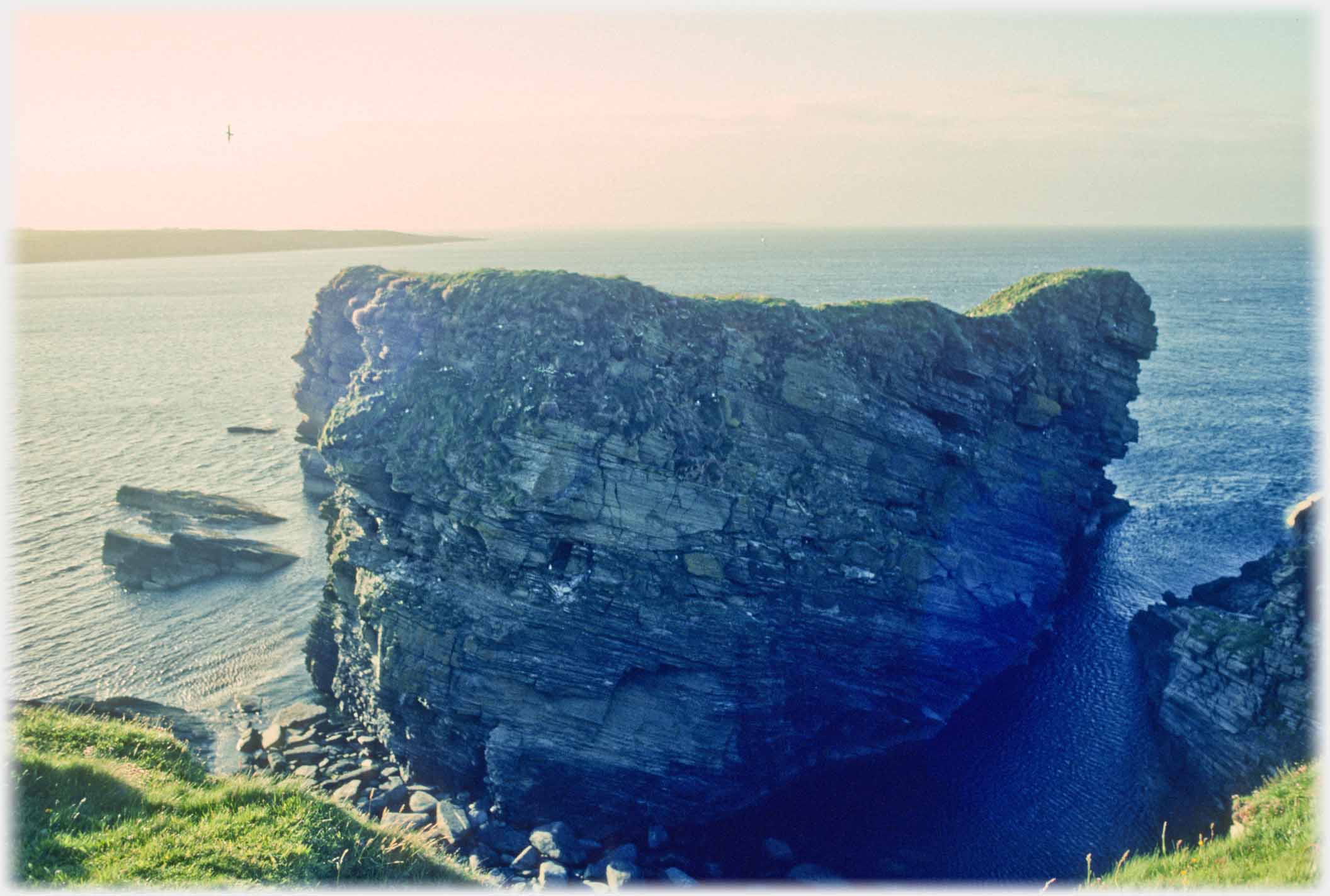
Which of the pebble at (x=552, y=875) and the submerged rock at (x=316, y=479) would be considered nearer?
the pebble at (x=552, y=875)

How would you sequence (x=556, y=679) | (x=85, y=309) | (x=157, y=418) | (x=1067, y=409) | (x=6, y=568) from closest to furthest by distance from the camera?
(x=556, y=679) < (x=1067, y=409) < (x=6, y=568) < (x=157, y=418) < (x=85, y=309)

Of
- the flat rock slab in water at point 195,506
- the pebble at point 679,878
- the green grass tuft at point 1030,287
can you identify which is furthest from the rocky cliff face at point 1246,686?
the flat rock slab in water at point 195,506

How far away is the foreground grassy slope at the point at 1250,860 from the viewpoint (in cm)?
1290

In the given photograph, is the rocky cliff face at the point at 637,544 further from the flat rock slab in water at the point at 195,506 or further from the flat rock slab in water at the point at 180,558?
the flat rock slab in water at the point at 195,506

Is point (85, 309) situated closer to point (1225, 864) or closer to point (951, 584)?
point (951, 584)

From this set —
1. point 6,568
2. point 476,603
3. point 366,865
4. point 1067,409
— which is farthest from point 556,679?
point 6,568

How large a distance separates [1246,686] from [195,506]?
5481 cm

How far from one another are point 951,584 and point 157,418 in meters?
71.8

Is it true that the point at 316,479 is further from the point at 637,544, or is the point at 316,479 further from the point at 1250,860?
the point at 1250,860

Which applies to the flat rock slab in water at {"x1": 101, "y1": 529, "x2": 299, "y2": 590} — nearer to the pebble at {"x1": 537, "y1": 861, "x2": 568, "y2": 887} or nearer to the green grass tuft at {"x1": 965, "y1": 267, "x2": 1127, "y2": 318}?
the pebble at {"x1": 537, "y1": 861, "x2": 568, "y2": 887}

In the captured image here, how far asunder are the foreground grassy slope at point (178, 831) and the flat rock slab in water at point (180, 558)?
31.4 m

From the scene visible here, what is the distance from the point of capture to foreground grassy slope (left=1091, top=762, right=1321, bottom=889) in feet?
42.3

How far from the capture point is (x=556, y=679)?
1142 inches

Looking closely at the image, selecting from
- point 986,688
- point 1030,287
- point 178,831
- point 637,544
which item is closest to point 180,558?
point 637,544
